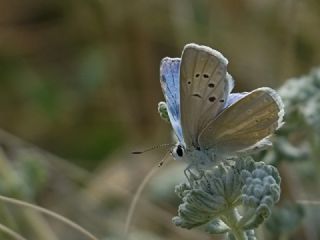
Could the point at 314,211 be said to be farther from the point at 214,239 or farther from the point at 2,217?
the point at 2,217

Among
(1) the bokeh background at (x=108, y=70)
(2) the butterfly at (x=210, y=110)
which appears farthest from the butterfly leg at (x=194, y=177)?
(1) the bokeh background at (x=108, y=70)

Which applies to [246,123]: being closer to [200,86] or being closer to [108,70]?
[200,86]

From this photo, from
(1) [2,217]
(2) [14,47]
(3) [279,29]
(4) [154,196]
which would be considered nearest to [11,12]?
(2) [14,47]

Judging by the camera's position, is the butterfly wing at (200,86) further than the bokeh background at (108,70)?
No

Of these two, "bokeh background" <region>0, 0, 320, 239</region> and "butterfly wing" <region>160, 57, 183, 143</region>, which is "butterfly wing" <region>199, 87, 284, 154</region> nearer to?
"butterfly wing" <region>160, 57, 183, 143</region>

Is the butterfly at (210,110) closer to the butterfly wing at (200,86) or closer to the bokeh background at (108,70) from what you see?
the butterfly wing at (200,86)

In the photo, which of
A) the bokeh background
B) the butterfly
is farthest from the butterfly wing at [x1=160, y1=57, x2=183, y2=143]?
the bokeh background
